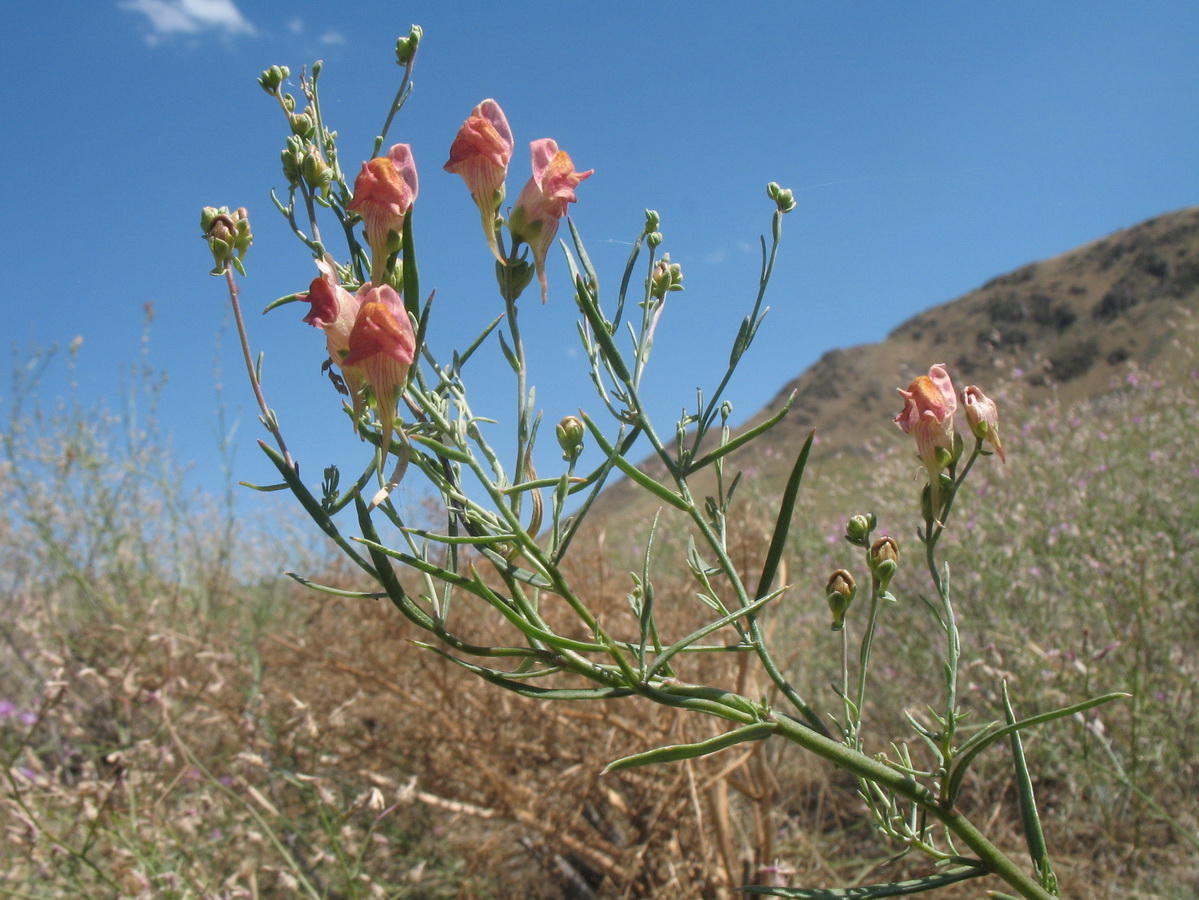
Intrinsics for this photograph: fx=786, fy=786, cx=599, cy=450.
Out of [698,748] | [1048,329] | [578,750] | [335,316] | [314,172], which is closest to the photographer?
[698,748]

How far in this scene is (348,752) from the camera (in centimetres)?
283

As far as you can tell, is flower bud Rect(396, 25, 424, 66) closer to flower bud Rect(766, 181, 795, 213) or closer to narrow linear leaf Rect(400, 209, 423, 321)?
narrow linear leaf Rect(400, 209, 423, 321)

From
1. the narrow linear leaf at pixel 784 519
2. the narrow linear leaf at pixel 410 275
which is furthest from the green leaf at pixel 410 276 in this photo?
the narrow linear leaf at pixel 784 519

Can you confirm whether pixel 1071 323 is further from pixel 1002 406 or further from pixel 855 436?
pixel 1002 406

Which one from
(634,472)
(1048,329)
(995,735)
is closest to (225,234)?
(634,472)

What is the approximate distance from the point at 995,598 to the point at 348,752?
2571 mm

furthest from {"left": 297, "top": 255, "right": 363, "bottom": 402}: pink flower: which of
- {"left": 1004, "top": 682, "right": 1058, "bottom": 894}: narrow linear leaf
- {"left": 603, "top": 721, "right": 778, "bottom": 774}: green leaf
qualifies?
{"left": 1004, "top": 682, "right": 1058, "bottom": 894}: narrow linear leaf

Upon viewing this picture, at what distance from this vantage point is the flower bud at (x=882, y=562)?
0.81m

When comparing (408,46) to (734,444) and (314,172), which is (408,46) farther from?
(734,444)

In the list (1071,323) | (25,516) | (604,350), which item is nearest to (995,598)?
(604,350)

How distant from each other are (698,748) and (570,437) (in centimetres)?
38

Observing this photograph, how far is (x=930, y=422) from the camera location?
0.84 m

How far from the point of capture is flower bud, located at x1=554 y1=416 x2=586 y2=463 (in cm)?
86

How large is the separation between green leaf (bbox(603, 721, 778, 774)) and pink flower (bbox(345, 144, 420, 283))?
50 centimetres
